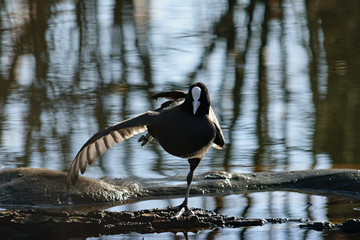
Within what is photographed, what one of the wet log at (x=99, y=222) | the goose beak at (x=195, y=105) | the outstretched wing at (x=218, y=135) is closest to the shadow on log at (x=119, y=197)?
the wet log at (x=99, y=222)

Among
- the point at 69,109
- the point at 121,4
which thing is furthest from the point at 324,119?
the point at 121,4

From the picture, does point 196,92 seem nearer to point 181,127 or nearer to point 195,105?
point 195,105

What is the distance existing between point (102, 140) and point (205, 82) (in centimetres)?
345

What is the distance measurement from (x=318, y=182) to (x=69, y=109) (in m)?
3.20

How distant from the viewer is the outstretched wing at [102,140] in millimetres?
3908

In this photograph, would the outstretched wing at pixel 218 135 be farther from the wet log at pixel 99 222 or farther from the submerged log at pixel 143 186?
the wet log at pixel 99 222

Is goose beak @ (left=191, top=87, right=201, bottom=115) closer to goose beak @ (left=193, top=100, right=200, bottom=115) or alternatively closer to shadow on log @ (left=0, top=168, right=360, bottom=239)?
goose beak @ (left=193, top=100, right=200, bottom=115)

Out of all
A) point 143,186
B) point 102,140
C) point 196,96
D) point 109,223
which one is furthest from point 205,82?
point 109,223

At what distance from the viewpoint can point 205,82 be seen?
24.7 ft

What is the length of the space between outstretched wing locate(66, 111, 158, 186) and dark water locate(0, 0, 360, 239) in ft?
1.51

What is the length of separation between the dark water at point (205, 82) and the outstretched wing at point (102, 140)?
1.51 feet


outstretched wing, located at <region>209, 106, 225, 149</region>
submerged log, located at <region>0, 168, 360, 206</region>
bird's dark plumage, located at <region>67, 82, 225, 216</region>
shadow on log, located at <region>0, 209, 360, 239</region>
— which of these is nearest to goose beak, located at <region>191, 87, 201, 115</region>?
bird's dark plumage, located at <region>67, 82, 225, 216</region>

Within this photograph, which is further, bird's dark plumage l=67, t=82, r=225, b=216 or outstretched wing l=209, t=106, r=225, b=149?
outstretched wing l=209, t=106, r=225, b=149

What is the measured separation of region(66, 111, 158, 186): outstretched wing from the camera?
12.8ft
